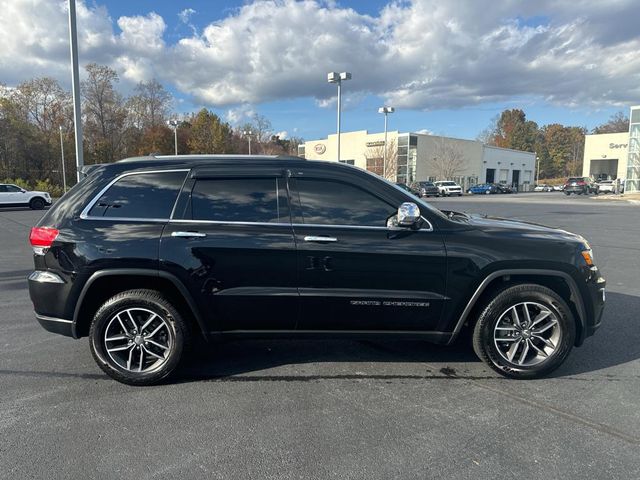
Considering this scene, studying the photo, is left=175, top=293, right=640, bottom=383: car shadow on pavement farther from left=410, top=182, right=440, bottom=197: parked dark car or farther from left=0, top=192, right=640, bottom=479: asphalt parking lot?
left=410, top=182, right=440, bottom=197: parked dark car

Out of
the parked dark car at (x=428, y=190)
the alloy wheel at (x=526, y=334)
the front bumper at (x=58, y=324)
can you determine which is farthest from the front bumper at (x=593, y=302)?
the parked dark car at (x=428, y=190)

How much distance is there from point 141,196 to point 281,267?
1324mm

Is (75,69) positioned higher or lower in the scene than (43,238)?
higher

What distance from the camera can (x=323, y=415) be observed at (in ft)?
10.4

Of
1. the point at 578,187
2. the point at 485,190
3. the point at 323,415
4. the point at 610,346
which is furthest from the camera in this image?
the point at 485,190

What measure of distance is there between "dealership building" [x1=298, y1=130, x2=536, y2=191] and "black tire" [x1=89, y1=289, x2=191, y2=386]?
186 ft

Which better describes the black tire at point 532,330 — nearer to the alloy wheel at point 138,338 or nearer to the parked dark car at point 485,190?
the alloy wheel at point 138,338

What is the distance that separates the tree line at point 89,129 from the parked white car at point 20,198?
2177cm

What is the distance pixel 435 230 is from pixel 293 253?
1183 mm

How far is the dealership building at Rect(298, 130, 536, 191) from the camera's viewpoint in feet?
Answer: 207

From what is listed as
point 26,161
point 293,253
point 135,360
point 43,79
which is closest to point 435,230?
point 293,253

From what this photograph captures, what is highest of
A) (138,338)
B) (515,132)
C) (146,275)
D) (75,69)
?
(515,132)

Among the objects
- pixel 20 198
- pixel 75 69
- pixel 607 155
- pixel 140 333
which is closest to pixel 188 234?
pixel 140 333

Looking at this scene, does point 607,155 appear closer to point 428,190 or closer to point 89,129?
point 428,190
